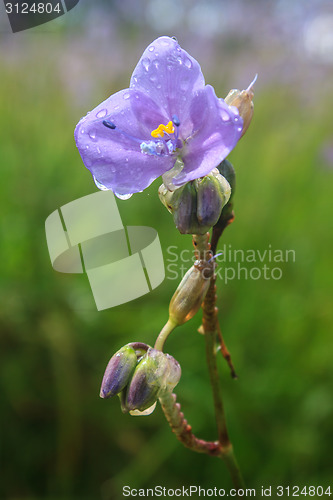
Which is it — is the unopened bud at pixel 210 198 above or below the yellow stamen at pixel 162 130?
below

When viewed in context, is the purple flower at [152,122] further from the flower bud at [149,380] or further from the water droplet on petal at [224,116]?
the flower bud at [149,380]

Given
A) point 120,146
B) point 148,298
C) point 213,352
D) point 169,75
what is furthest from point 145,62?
point 148,298

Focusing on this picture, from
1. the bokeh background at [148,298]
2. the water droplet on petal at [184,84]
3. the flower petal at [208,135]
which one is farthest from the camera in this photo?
the bokeh background at [148,298]

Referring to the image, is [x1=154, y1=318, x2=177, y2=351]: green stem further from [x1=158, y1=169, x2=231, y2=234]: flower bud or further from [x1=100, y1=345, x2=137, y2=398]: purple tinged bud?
[x1=158, y1=169, x2=231, y2=234]: flower bud

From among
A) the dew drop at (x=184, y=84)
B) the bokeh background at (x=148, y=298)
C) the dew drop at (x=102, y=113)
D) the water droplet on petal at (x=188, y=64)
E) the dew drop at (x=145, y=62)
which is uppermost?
the dew drop at (x=145, y=62)

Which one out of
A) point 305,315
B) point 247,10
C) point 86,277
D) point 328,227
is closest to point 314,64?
point 247,10

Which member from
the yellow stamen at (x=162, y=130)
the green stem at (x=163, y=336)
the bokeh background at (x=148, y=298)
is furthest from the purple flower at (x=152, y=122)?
the bokeh background at (x=148, y=298)

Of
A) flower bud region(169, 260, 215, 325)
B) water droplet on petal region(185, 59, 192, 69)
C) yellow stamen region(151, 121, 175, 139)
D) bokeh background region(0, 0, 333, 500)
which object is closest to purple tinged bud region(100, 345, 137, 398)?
flower bud region(169, 260, 215, 325)
